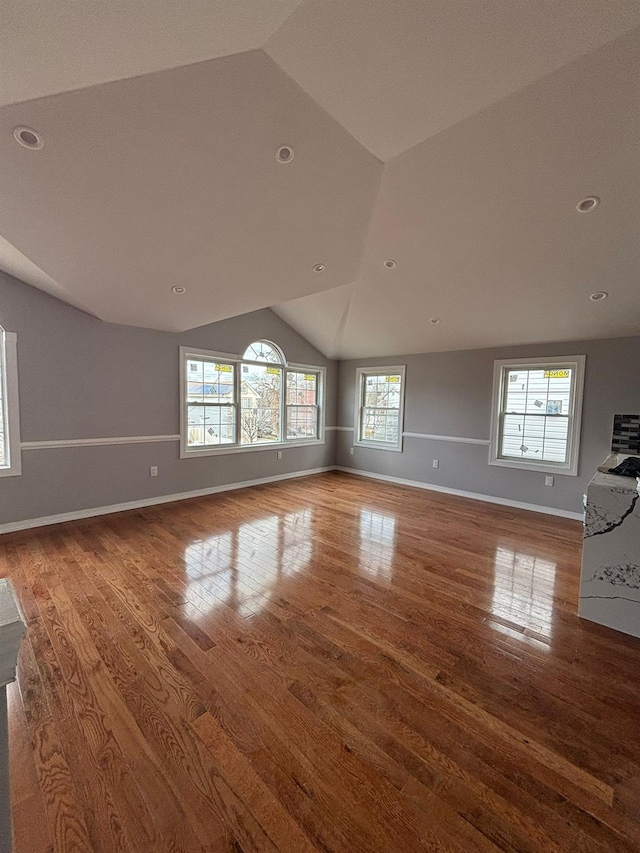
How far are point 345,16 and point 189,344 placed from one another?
3.82 metres

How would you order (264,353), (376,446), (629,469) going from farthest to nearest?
(376,446), (264,353), (629,469)

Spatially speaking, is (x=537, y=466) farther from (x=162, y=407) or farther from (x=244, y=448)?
(x=162, y=407)

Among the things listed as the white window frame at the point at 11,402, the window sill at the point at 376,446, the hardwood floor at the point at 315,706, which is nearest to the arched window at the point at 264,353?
the window sill at the point at 376,446

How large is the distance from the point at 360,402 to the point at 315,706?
546cm

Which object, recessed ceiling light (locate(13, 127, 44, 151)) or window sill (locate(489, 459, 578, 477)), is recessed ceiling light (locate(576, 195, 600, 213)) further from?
recessed ceiling light (locate(13, 127, 44, 151))

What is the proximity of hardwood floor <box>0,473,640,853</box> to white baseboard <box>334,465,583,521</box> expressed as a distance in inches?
62.3

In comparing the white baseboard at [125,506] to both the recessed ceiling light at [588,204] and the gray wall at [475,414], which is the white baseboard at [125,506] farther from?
the recessed ceiling light at [588,204]

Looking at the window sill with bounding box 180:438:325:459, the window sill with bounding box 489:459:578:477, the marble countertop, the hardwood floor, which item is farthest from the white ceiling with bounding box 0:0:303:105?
the window sill with bounding box 489:459:578:477

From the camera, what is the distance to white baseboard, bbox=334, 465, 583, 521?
4.59 m

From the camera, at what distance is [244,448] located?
561cm

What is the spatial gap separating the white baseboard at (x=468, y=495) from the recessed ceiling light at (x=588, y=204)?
3.42 metres

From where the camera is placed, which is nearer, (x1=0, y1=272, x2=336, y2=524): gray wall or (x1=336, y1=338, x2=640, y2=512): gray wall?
(x1=0, y1=272, x2=336, y2=524): gray wall

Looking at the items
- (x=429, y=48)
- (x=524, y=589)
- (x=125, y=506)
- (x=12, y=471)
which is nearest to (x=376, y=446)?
(x=524, y=589)

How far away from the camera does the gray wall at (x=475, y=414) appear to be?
427 cm
